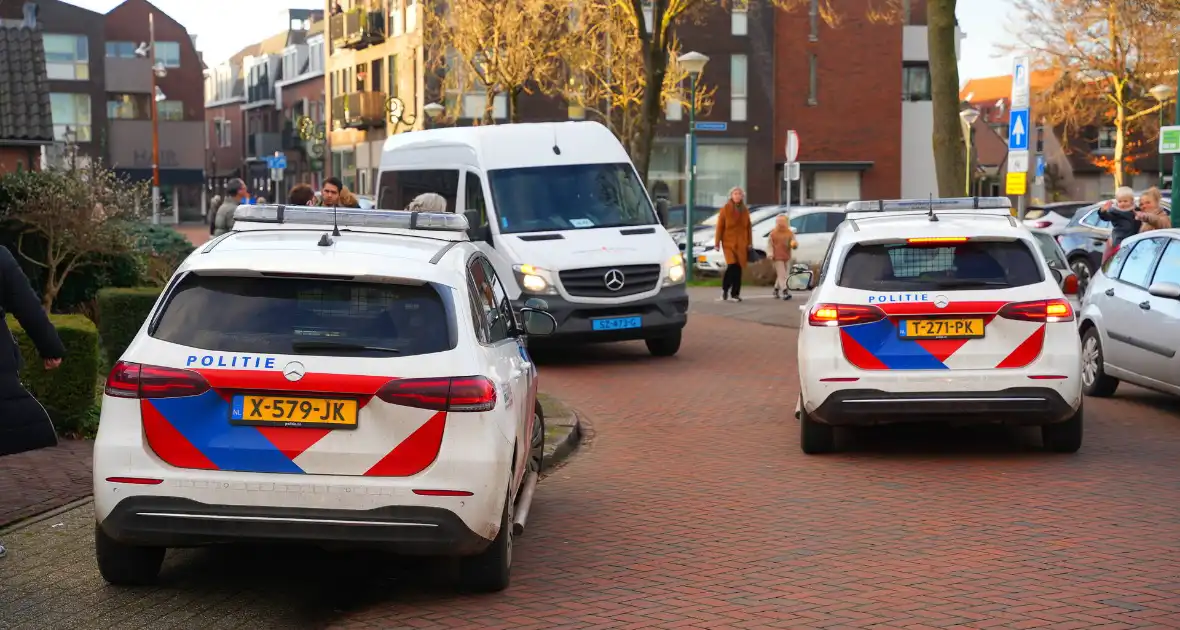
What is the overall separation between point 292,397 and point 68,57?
75.9 metres

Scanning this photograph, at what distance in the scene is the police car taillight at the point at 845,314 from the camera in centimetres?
982

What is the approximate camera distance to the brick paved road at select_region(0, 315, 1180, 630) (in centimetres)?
622

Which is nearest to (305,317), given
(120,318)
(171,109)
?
(120,318)

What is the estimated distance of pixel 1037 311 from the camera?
9.77 m

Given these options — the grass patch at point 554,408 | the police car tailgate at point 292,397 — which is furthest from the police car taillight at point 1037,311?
the police car tailgate at point 292,397

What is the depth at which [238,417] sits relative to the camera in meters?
6.05

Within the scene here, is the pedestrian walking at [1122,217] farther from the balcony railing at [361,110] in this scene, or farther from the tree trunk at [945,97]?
the balcony railing at [361,110]

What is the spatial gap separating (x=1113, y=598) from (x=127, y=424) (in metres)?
3.86

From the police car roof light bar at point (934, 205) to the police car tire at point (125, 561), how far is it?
605cm

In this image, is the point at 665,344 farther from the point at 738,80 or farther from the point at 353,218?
the point at 738,80

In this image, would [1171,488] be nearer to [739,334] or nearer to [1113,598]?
[1113,598]

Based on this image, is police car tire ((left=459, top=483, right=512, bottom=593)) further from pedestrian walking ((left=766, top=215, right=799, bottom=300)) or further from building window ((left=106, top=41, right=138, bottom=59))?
building window ((left=106, top=41, right=138, bottom=59))

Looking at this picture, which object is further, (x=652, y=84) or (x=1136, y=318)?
(x=652, y=84)

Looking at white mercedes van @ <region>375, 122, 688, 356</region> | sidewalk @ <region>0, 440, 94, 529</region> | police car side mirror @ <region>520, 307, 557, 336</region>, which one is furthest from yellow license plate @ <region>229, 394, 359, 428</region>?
white mercedes van @ <region>375, 122, 688, 356</region>
